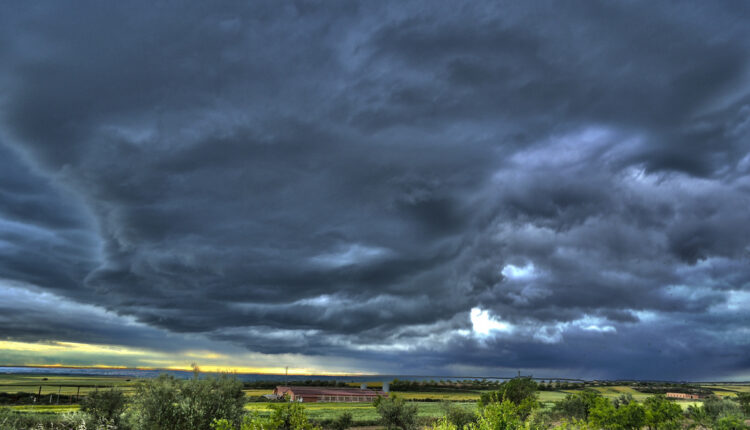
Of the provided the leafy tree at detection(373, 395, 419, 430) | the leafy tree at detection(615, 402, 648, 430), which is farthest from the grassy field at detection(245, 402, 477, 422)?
the leafy tree at detection(615, 402, 648, 430)

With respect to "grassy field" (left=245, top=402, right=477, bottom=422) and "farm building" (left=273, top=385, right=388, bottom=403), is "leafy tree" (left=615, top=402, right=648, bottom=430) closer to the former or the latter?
"grassy field" (left=245, top=402, right=477, bottom=422)

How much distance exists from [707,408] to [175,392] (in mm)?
117192

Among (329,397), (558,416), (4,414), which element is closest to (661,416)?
(558,416)

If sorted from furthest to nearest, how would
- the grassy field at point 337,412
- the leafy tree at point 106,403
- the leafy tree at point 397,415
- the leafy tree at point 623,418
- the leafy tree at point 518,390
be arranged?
the grassy field at point 337,412, the leafy tree at point 518,390, the leafy tree at point 397,415, the leafy tree at point 623,418, the leafy tree at point 106,403

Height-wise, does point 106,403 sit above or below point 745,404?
above

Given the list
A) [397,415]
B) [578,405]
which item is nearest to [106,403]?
[397,415]

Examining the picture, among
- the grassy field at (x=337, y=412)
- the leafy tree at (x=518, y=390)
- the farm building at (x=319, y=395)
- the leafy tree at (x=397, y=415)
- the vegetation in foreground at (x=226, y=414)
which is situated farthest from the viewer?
the farm building at (x=319, y=395)

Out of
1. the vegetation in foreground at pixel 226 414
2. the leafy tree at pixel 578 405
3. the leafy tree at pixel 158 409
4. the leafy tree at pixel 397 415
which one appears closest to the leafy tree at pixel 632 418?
the vegetation in foreground at pixel 226 414

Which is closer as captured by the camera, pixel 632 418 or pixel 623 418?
pixel 623 418

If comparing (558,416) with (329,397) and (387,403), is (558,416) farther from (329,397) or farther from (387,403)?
(329,397)

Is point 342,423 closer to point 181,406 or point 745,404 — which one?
point 181,406

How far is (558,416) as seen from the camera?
392 ft

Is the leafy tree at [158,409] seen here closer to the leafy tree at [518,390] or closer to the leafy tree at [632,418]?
the leafy tree at [518,390]

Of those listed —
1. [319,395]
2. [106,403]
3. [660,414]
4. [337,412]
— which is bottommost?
[319,395]
